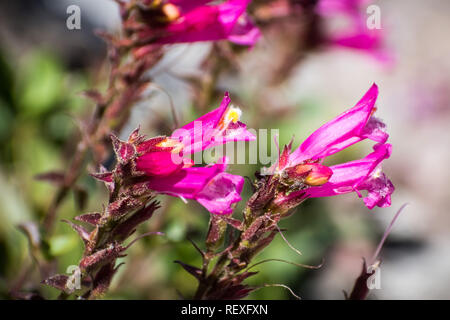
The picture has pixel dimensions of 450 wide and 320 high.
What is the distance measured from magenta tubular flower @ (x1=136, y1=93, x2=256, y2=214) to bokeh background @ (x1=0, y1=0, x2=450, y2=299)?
482 millimetres

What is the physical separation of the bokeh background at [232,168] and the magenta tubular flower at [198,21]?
0.13 m

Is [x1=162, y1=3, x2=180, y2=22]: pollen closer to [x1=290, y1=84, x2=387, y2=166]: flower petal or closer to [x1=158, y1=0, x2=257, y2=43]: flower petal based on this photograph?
[x1=158, y1=0, x2=257, y2=43]: flower petal

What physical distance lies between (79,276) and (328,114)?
243 centimetres

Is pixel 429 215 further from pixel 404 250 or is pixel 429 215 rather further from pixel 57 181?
pixel 57 181

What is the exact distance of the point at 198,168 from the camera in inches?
39.4

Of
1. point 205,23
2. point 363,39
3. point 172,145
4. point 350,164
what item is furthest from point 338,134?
point 363,39

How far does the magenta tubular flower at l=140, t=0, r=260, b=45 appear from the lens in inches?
50.8

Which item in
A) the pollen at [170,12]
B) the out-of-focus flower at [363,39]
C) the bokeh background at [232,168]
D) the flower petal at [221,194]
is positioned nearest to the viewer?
the flower petal at [221,194]

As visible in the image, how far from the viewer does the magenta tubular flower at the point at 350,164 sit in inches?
40.7

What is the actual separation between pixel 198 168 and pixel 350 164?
1.10 ft

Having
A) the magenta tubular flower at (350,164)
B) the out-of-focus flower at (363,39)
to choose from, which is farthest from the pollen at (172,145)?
the out-of-focus flower at (363,39)

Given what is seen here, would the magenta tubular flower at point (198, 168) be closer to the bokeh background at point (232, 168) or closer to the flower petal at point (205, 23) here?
the flower petal at point (205, 23)

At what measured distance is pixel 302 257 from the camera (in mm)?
2494

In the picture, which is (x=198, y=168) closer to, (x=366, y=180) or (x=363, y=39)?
(x=366, y=180)
